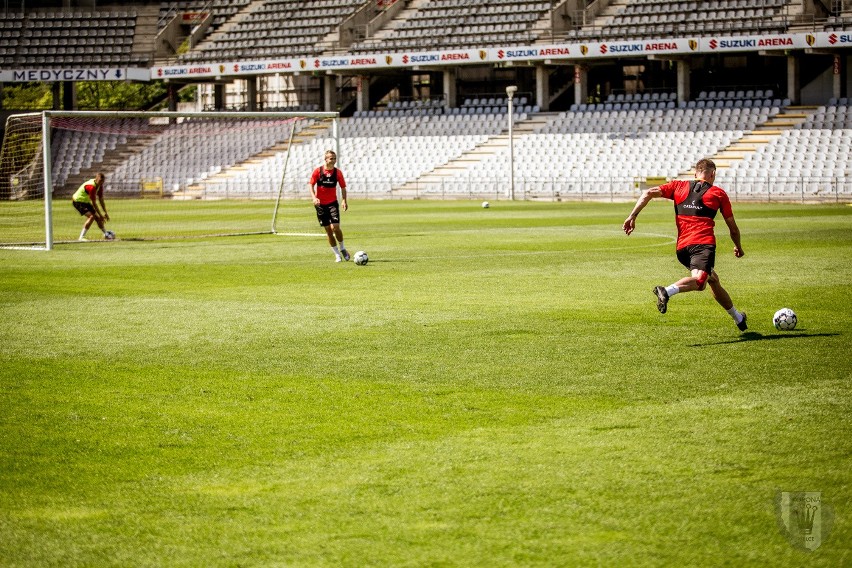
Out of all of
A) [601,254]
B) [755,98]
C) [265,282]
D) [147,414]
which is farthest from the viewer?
[755,98]

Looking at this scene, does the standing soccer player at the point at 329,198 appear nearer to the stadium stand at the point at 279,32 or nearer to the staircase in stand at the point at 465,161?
the staircase in stand at the point at 465,161

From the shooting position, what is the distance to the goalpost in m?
29.5

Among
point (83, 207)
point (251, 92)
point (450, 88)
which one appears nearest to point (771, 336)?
point (83, 207)

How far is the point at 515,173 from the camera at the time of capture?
48625 millimetres

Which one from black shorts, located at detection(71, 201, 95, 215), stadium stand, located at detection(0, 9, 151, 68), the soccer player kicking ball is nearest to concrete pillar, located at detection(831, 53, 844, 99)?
black shorts, located at detection(71, 201, 95, 215)

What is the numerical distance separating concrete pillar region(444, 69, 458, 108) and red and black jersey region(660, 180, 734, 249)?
4707 cm

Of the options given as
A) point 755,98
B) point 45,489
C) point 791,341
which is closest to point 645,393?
point 791,341

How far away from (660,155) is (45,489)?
4258 cm

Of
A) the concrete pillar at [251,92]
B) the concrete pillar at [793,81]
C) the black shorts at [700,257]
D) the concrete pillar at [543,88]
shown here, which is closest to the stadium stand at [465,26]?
the concrete pillar at [543,88]

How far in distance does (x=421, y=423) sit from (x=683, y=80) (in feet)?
152

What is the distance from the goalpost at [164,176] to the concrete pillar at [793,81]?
21239mm

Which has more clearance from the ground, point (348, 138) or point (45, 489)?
point (348, 138)

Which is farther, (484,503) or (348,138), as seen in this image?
(348,138)

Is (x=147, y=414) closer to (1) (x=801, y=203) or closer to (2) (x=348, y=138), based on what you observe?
(1) (x=801, y=203)
